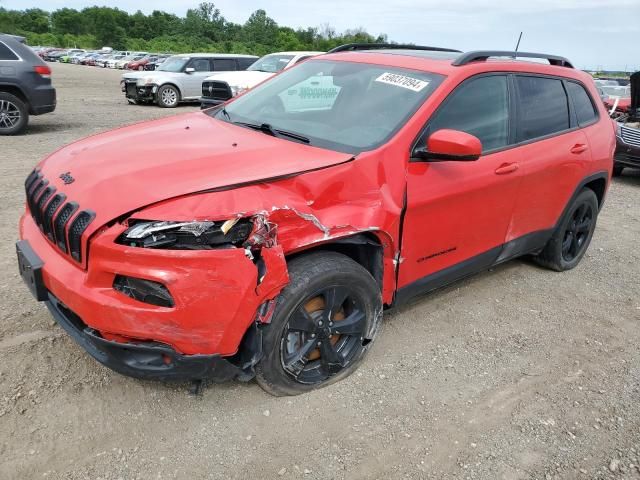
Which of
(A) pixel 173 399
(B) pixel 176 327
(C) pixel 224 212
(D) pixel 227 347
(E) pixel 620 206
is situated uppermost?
(C) pixel 224 212

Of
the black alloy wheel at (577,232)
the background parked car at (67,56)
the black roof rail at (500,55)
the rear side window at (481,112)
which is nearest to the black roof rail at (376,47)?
the black roof rail at (500,55)

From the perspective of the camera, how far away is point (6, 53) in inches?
361

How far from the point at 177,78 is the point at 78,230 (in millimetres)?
14974

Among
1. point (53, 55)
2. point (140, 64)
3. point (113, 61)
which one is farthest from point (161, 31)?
point (140, 64)

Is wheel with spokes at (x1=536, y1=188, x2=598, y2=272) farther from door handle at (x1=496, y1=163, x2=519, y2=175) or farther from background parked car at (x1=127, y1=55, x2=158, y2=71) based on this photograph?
background parked car at (x1=127, y1=55, x2=158, y2=71)

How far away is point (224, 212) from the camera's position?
2.25m

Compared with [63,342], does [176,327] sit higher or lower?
higher

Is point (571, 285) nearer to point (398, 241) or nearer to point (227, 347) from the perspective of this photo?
point (398, 241)

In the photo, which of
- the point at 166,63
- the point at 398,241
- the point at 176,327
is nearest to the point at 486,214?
the point at 398,241

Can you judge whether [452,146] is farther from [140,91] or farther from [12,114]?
[140,91]

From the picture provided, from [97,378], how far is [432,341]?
2.05 metres

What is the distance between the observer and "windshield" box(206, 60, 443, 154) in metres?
3.02

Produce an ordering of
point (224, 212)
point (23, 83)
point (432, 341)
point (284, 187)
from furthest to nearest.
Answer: point (23, 83) → point (432, 341) → point (284, 187) → point (224, 212)

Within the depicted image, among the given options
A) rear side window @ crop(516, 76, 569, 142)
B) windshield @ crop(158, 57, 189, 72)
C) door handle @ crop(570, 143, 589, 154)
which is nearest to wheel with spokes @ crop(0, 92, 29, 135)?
windshield @ crop(158, 57, 189, 72)
